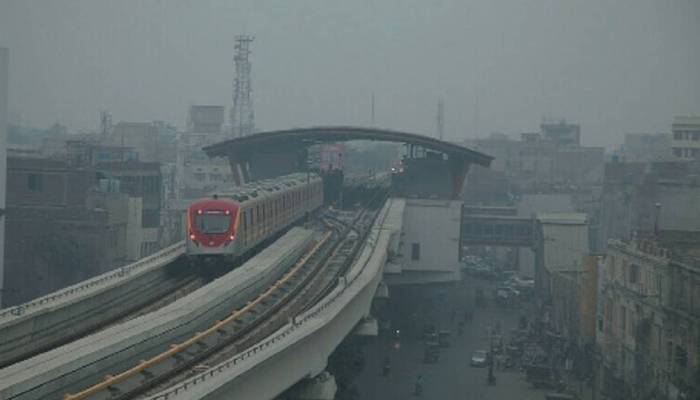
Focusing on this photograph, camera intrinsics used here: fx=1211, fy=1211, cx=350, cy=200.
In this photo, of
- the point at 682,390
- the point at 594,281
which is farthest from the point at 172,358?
the point at 594,281

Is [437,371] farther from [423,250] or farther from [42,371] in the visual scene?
[42,371]

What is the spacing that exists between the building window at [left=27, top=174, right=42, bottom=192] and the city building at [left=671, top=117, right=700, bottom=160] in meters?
27.1

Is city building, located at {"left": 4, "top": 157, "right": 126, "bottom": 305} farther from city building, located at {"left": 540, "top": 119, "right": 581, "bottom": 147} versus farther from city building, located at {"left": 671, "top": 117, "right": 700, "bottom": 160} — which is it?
city building, located at {"left": 540, "top": 119, "right": 581, "bottom": 147}

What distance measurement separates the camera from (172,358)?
34.0 ft

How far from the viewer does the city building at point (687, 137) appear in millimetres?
46909

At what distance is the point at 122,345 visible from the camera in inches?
391

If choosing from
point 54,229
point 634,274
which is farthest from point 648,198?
point 54,229

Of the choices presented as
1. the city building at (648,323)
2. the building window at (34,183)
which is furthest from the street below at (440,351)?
the building window at (34,183)

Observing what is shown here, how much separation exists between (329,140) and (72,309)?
69.2ft

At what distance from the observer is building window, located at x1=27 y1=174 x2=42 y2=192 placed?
94.3 feet

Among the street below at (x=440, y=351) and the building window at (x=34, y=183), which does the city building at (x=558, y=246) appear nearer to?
the street below at (x=440, y=351)

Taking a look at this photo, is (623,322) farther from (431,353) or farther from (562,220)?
(562,220)

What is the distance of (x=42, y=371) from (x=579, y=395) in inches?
488

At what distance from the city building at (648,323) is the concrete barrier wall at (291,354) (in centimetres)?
430
